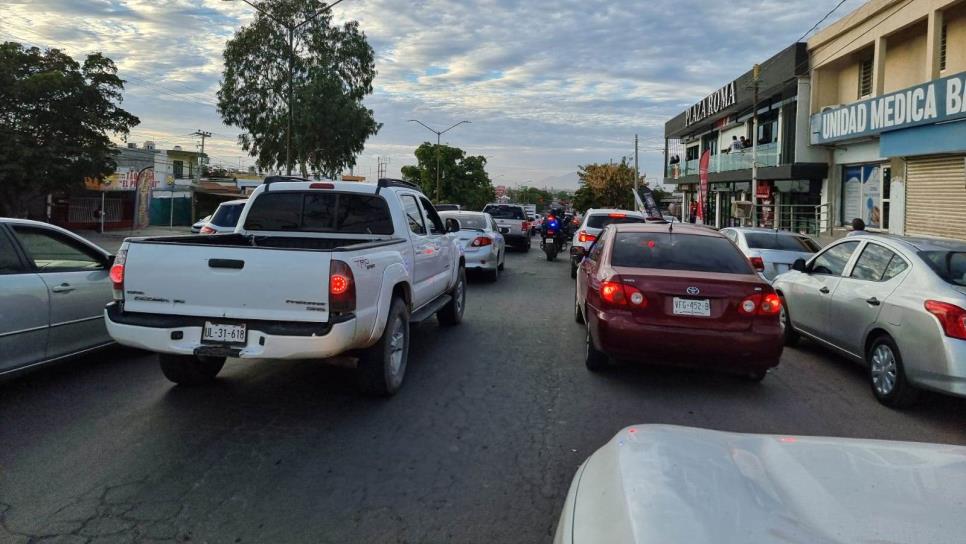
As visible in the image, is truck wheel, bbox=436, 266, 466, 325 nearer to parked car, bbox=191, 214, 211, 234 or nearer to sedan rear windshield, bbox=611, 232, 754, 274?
sedan rear windshield, bbox=611, 232, 754, 274

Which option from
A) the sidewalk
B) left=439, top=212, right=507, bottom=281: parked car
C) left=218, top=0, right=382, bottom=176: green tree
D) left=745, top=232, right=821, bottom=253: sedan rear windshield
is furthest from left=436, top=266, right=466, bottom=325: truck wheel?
left=218, top=0, right=382, bottom=176: green tree

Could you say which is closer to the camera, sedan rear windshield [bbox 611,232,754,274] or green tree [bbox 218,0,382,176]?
sedan rear windshield [bbox 611,232,754,274]

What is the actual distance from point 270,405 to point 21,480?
6.12 feet

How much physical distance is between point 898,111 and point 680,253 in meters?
16.6

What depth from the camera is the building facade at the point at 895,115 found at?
17.9m

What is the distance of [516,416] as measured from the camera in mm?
5465

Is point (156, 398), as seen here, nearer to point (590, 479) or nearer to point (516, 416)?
point (516, 416)

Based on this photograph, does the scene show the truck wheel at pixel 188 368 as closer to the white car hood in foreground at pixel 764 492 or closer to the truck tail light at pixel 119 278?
the truck tail light at pixel 119 278

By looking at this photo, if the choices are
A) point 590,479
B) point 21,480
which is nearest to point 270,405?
point 21,480

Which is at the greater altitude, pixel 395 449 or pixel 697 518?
pixel 697 518

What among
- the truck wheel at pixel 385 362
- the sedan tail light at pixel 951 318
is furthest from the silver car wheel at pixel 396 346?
the sedan tail light at pixel 951 318

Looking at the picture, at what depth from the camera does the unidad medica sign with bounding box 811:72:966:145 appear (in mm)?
16906

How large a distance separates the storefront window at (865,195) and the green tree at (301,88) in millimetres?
27785

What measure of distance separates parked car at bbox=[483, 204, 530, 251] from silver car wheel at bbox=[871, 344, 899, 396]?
18.0 metres
